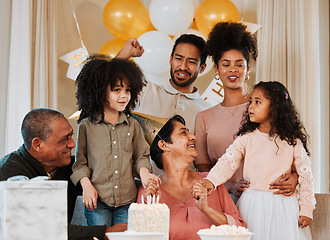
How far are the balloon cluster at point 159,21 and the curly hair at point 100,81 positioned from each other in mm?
969

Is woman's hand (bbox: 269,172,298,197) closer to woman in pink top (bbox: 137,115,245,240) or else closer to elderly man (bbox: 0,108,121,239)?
woman in pink top (bbox: 137,115,245,240)

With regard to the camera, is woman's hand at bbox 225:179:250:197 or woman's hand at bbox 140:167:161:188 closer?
woman's hand at bbox 140:167:161:188

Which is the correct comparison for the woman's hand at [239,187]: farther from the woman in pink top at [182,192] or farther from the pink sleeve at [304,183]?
the pink sleeve at [304,183]

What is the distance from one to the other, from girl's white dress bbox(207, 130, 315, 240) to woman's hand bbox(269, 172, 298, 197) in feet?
0.06

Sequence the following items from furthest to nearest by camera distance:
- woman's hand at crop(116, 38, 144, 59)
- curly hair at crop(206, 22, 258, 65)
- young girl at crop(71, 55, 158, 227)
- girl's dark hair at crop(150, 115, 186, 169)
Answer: curly hair at crop(206, 22, 258, 65) → woman's hand at crop(116, 38, 144, 59) → girl's dark hair at crop(150, 115, 186, 169) → young girl at crop(71, 55, 158, 227)

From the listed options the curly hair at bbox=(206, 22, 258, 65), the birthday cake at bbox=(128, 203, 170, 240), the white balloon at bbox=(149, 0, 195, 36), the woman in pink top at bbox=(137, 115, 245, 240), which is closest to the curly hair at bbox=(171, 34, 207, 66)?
the curly hair at bbox=(206, 22, 258, 65)

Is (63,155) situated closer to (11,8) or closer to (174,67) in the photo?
(174,67)

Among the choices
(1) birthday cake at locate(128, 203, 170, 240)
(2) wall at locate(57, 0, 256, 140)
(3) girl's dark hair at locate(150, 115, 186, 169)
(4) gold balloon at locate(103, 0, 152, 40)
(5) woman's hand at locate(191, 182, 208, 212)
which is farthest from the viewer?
(2) wall at locate(57, 0, 256, 140)

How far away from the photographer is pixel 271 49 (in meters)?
3.73

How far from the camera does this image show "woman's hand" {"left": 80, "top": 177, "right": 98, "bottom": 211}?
6.86 ft

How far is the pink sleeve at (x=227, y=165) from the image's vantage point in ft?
7.16

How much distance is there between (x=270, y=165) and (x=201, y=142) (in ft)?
2.14

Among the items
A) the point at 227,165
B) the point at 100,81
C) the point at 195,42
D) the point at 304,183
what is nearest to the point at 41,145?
the point at 100,81

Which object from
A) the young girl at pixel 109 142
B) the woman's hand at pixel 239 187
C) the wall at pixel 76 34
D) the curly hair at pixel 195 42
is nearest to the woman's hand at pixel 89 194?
the young girl at pixel 109 142
